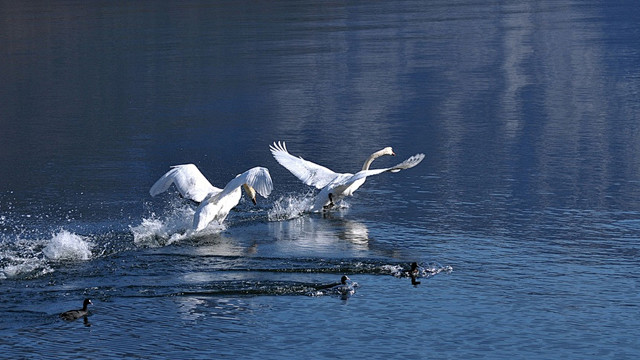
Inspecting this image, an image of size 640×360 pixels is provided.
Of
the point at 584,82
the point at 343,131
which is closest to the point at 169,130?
the point at 343,131

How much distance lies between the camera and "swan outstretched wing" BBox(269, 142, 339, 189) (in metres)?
17.7

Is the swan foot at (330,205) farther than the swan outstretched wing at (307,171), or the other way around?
the swan outstretched wing at (307,171)

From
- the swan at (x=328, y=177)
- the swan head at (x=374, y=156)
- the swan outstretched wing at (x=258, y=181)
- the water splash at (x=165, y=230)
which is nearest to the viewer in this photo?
the water splash at (x=165, y=230)

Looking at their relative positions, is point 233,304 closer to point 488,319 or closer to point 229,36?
point 488,319

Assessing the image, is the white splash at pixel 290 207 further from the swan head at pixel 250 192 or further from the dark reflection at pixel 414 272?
the dark reflection at pixel 414 272

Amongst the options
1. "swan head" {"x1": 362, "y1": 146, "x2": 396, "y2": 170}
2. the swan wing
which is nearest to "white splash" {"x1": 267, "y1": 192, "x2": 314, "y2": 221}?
the swan wing

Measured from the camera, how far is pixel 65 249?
47.6 feet

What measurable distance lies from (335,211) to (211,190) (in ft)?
6.33

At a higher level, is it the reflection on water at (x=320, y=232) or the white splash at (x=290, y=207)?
the white splash at (x=290, y=207)

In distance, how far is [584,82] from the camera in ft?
90.5

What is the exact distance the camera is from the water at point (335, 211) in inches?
469

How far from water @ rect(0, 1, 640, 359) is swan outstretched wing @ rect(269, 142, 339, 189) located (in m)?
0.46

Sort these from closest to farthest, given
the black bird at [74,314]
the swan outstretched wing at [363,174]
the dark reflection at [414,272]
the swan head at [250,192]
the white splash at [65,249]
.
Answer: the black bird at [74,314] → the dark reflection at [414,272] → the white splash at [65,249] → the swan outstretched wing at [363,174] → the swan head at [250,192]

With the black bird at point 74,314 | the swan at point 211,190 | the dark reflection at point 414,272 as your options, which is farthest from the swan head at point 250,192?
the black bird at point 74,314
